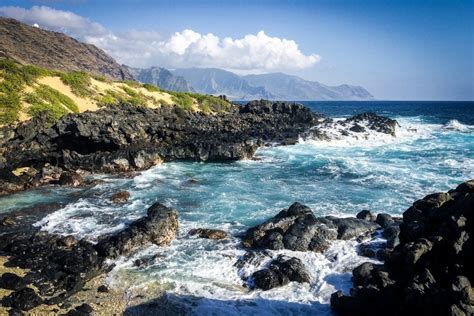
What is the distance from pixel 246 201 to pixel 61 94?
3129 cm

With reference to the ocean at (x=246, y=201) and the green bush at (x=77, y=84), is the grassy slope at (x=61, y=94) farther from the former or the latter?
the ocean at (x=246, y=201)

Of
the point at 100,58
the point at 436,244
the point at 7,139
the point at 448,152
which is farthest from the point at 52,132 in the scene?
the point at 100,58

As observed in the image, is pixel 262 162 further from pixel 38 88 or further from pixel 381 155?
pixel 38 88

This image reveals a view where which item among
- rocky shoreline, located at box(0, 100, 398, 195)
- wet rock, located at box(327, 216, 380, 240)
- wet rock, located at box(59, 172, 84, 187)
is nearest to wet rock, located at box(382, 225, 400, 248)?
wet rock, located at box(327, 216, 380, 240)

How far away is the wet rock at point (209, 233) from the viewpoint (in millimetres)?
18047

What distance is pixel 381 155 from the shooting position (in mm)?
41875

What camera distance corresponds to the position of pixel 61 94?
148 ft

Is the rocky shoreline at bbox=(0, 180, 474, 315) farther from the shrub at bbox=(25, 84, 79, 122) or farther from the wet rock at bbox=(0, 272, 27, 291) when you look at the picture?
the shrub at bbox=(25, 84, 79, 122)

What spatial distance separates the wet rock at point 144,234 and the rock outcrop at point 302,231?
3.69m

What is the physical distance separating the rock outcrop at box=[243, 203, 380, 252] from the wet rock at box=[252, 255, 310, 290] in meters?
1.89

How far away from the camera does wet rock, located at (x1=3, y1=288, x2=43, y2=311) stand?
12172 millimetres

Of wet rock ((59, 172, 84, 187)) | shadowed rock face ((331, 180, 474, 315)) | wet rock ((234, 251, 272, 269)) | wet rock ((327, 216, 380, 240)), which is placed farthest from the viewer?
wet rock ((59, 172, 84, 187))

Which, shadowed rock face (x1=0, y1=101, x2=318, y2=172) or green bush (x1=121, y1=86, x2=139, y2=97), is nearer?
shadowed rock face (x1=0, y1=101, x2=318, y2=172)

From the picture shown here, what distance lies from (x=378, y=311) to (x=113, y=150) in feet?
97.2
